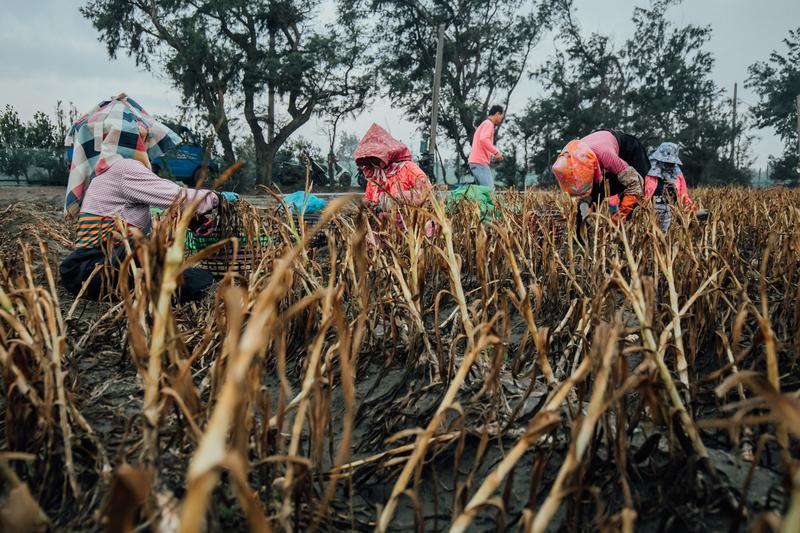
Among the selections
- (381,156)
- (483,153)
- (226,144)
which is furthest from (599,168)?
(226,144)

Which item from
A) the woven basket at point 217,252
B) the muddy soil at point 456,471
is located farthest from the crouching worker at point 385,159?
the muddy soil at point 456,471

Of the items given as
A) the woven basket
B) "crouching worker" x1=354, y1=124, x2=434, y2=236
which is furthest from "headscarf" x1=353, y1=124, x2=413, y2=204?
the woven basket

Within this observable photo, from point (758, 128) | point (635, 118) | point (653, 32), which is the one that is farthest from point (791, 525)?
point (758, 128)

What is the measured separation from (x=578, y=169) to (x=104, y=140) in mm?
2226

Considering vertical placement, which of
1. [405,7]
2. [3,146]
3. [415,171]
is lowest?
[415,171]

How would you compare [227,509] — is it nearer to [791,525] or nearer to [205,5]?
[791,525]

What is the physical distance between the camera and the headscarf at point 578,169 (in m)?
2.72

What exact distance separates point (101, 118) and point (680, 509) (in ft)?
8.36

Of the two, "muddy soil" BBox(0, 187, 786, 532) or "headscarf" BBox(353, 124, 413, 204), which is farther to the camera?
"headscarf" BBox(353, 124, 413, 204)

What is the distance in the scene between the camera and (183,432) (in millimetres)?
892

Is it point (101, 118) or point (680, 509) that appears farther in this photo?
point (101, 118)

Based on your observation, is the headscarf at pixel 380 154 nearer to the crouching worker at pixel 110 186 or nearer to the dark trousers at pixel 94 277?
the crouching worker at pixel 110 186

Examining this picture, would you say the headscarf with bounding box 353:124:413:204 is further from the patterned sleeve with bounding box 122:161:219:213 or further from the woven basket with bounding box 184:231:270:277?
the patterned sleeve with bounding box 122:161:219:213

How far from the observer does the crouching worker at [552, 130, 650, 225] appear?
8.96ft
